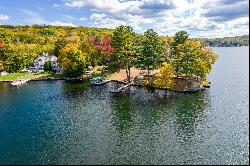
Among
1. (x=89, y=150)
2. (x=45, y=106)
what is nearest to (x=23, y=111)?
(x=45, y=106)

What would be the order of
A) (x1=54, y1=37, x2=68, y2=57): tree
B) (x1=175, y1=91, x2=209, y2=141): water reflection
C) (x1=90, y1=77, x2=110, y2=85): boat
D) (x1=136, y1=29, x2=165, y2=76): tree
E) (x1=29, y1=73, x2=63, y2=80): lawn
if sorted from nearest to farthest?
(x1=175, y1=91, x2=209, y2=141): water reflection, (x1=136, y1=29, x2=165, y2=76): tree, (x1=90, y1=77, x2=110, y2=85): boat, (x1=29, y1=73, x2=63, y2=80): lawn, (x1=54, y1=37, x2=68, y2=57): tree

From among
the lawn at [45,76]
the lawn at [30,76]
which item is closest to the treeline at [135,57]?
the lawn at [45,76]

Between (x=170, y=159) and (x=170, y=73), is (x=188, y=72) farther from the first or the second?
(x=170, y=159)

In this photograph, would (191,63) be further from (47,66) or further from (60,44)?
(60,44)

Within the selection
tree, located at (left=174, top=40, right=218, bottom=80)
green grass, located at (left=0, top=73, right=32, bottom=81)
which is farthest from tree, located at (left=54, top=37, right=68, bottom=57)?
tree, located at (left=174, top=40, right=218, bottom=80)

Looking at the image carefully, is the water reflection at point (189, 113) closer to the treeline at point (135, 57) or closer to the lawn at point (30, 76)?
the treeline at point (135, 57)

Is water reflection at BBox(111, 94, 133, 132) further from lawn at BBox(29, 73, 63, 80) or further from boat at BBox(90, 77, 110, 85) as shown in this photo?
lawn at BBox(29, 73, 63, 80)

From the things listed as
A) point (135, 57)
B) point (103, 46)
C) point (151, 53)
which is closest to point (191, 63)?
point (151, 53)
